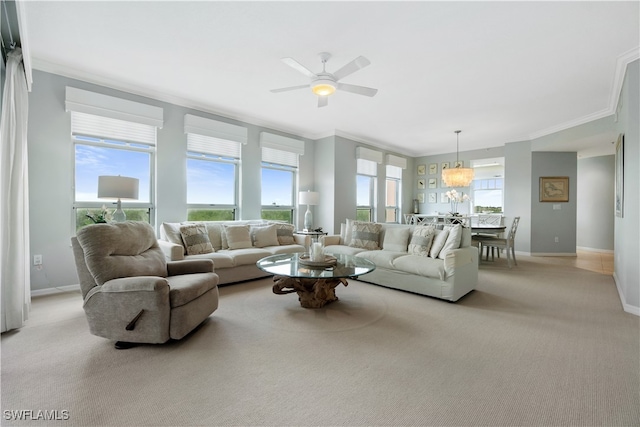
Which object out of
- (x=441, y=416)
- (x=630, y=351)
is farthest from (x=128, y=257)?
(x=630, y=351)

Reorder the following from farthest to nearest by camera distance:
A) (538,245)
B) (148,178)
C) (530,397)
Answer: (538,245)
(148,178)
(530,397)

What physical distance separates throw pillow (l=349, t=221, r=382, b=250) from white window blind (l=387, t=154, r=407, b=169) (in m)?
3.56

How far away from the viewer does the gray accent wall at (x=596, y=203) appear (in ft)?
24.1

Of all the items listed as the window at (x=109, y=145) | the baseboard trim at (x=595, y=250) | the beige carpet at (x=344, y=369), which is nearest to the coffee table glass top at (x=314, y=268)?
the beige carpet at (x=344, y=369)

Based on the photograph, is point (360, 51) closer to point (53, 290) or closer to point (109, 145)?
point (109, 145)

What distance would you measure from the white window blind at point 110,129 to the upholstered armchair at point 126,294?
220 centimetres

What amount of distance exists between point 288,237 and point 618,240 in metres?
4.68

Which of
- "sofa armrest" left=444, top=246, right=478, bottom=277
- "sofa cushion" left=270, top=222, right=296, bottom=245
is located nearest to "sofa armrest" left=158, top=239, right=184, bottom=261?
"sofa cushion" left=270, top=222, right=296, bottom=245

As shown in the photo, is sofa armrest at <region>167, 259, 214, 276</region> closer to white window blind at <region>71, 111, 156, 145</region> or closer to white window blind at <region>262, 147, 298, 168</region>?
white window blind at <region>71, 111, 156, 145</region>

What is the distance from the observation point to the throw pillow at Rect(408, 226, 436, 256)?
3.94 m

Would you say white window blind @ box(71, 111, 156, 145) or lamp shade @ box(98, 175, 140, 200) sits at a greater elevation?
white window blind @ box(71, 111, 156, 145)

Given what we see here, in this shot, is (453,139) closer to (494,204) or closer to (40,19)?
(494,204)

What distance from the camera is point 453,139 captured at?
695cm

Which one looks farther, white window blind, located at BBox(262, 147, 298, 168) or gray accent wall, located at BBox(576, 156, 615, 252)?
gray accent wall, located at BBox(576, 156, 615, 252)
